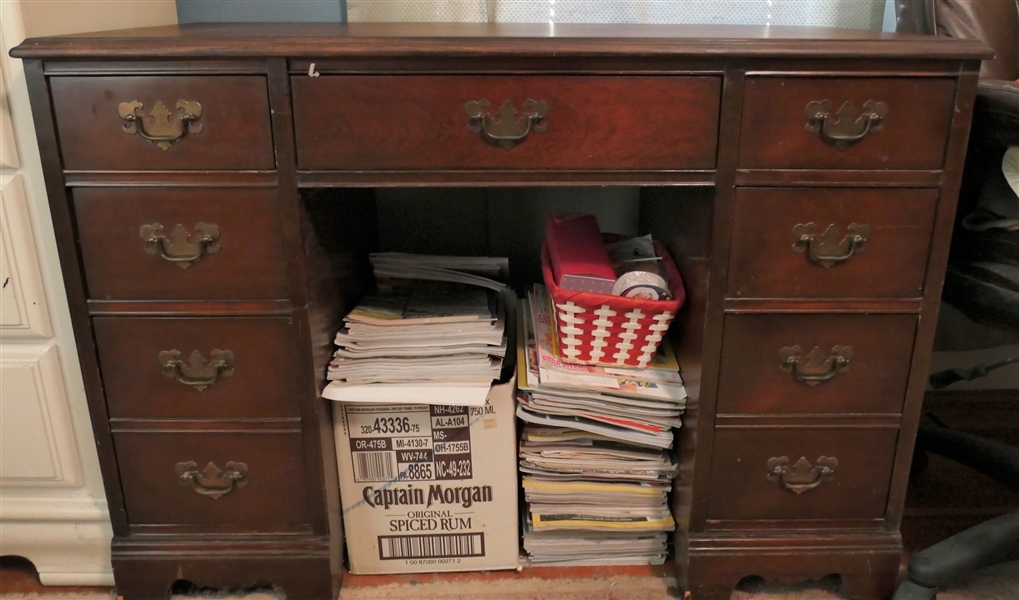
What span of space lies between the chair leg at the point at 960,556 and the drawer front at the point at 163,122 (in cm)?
99

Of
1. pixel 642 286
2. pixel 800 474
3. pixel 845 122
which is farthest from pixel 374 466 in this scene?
pixel 845 122

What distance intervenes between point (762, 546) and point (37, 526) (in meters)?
1.04

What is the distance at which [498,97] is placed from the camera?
0.84 meters

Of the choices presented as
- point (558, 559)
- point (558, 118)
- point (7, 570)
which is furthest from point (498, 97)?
point (7, 570)

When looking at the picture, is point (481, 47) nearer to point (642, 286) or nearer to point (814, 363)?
point (642, 286)

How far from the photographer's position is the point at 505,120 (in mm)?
844

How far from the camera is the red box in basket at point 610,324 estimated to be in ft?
3.29

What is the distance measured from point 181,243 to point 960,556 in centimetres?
108

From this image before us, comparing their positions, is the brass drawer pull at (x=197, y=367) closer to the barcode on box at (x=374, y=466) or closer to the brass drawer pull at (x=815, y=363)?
the barcode on box at (x=374, y=466)

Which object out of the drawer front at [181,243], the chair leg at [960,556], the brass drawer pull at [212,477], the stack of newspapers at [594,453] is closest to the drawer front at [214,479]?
the brass drawer pull at [212,477]

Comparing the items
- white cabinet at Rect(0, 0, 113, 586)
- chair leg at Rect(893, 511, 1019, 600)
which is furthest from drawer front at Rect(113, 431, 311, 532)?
chair leg at Rect(893, 511, 1019, 600)

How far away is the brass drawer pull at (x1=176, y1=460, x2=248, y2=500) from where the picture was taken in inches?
39.8

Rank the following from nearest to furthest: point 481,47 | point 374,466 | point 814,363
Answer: point 481,47 < point 814,363 < point 374,466

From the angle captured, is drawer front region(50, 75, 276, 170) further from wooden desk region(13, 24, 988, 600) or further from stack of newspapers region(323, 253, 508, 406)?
stack of newspapers region(323, 253, 508, 406)
